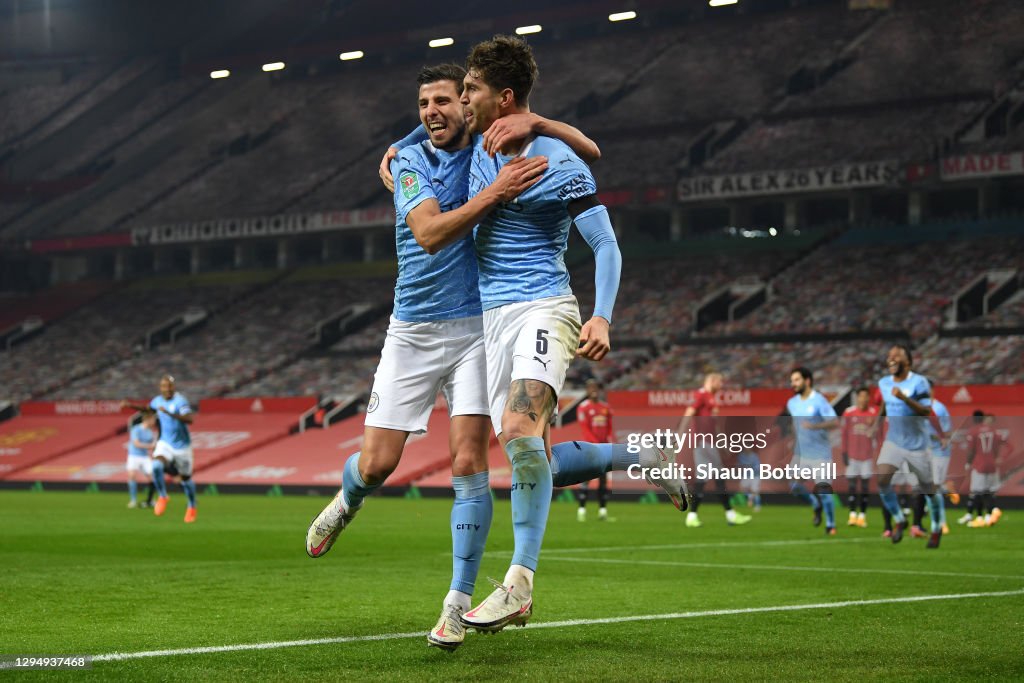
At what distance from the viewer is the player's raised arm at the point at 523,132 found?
6.01 m

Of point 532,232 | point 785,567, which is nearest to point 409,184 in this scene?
point 532,232

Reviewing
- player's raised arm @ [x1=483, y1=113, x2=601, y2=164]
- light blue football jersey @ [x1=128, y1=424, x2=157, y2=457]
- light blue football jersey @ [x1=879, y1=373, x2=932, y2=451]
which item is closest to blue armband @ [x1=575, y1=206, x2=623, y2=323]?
player's raised arm @ [x1=483, y1=113, x2=601, y2=164]

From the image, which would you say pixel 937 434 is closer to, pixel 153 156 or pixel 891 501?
pixel 891 501

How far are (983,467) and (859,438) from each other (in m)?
3.58

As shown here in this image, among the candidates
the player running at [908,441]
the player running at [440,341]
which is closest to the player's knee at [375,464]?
the player running at [440,341]

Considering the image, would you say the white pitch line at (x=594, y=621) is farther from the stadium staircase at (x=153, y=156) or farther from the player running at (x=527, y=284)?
the stadium staircase at (x=153, y=156)

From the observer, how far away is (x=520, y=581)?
228 inches

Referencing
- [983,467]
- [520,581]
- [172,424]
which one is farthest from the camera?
[172,424]

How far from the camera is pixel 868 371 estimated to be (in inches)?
1271

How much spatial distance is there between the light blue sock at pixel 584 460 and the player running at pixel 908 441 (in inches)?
318

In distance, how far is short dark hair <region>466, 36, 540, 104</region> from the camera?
6012mm

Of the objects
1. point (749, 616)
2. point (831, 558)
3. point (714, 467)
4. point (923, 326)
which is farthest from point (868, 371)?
point (749, 616)

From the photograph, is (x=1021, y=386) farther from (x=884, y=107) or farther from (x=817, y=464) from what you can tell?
(x=884, y=107)

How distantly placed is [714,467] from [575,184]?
13.7m
